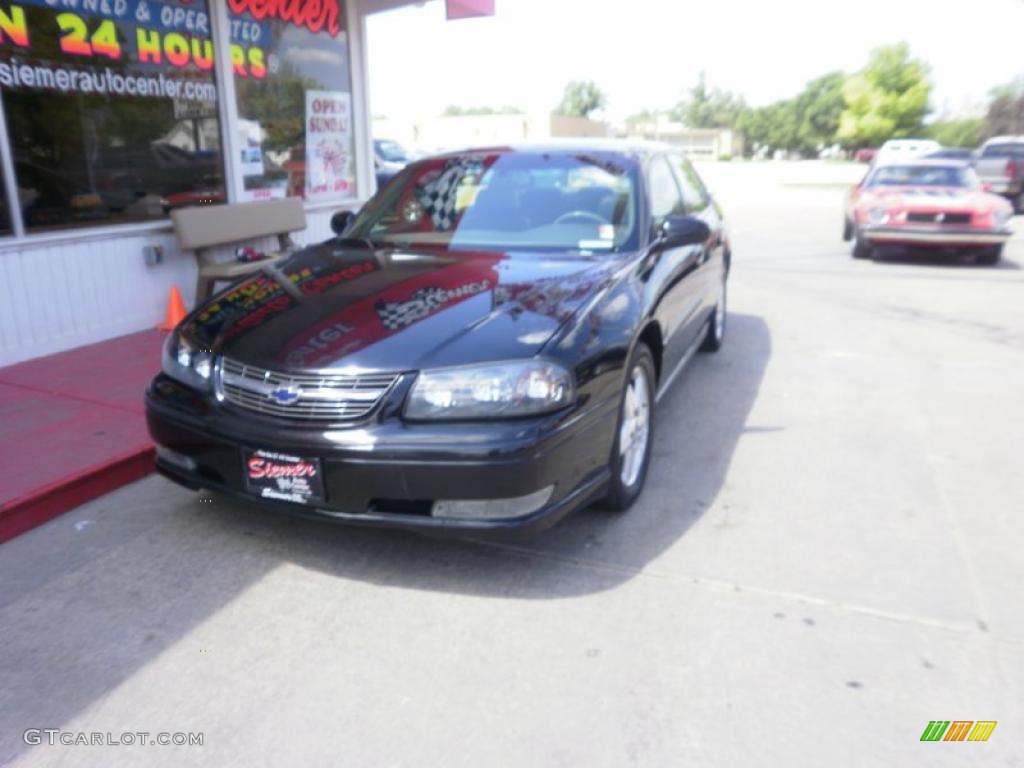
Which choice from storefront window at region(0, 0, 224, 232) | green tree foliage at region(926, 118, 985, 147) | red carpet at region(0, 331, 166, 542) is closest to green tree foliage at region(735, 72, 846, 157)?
green tree foliage at region(926, 118, 985, 147)

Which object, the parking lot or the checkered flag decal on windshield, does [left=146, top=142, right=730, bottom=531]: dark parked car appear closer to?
the checkered flag decal on windshield

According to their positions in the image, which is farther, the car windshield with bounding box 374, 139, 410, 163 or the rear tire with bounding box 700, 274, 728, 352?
the car windshield with bounding box 374, 139, 410, 163

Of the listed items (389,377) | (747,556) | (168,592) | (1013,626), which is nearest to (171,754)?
(168,592)

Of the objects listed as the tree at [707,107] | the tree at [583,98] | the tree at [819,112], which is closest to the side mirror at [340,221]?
the tree at [819,112]

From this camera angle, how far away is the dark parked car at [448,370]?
2986 millimetres

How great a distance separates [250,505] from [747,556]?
6.58 ft

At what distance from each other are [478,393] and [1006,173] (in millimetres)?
20508

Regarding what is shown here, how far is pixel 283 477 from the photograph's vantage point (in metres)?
3.11

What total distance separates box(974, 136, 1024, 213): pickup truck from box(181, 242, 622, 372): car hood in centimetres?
1856

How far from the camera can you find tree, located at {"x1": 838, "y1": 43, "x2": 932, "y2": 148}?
181 feet

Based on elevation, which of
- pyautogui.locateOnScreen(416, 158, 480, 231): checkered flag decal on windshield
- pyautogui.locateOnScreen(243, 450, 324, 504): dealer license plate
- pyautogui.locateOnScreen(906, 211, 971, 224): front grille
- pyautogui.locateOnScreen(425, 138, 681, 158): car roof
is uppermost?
pyautogui.locateOnScreen(425, 138, 681, 158): car roof

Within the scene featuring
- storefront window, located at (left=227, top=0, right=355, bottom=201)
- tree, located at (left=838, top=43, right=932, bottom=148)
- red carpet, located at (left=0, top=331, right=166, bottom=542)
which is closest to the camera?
red carpet, located at (left=0, top=331, right=166, bottom=542)

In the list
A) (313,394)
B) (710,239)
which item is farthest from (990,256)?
(313,394)

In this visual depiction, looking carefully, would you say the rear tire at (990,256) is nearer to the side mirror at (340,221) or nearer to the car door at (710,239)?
the car door at (710,239)
